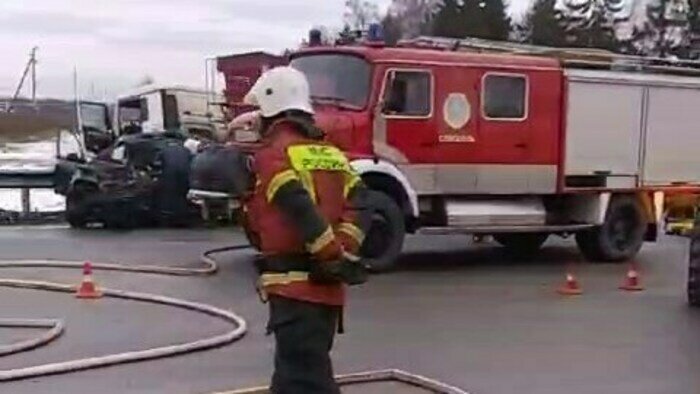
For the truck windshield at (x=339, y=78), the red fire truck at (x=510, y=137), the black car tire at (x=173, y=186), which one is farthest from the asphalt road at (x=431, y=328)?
the black car tire at (x=173, y=186)

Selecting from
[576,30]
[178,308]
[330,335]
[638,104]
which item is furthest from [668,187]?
[576,30]

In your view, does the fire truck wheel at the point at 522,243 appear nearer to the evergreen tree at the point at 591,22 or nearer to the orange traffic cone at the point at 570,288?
the orange traffic cone at the point at 570,288

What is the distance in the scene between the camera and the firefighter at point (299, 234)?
511 cm

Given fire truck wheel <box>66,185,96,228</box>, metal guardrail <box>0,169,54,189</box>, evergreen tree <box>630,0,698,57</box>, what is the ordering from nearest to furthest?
fire truck wheel <box>66,185,96,228</box>
metal guardrail <box>0,169,54,189</box>
evergreen tree <box>630,0,698,57</box>

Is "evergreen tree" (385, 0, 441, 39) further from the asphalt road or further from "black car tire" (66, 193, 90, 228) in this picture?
the asphalt road

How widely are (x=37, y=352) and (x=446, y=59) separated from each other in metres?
6.96

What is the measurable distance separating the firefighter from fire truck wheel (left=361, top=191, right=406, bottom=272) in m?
7.98

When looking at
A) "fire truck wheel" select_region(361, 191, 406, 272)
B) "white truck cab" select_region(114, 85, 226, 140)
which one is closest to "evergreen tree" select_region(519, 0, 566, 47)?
"white truck cab" select_region(114, 85, 226, 140)

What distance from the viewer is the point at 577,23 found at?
67.9 meters

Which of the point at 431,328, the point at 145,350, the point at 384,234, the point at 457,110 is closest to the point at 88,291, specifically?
the point at 145,350

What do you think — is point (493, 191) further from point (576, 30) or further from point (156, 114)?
point (576, 30)

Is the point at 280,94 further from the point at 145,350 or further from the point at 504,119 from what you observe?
the point at 504,119

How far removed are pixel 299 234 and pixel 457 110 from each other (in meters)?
9.28

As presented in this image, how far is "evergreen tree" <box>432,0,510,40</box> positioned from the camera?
63.3 metres
